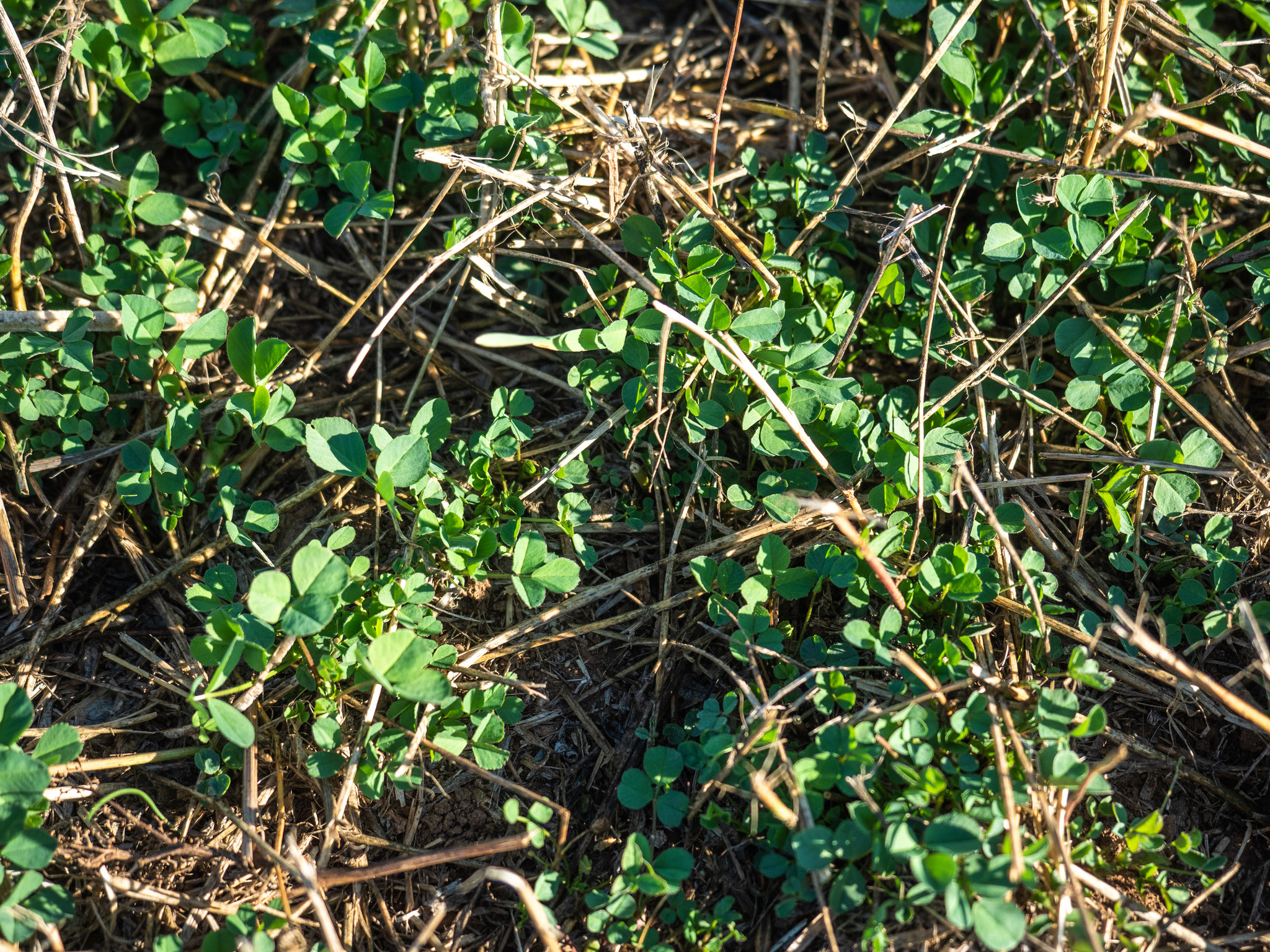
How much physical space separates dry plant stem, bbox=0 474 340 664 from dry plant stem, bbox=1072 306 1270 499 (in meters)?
1.88

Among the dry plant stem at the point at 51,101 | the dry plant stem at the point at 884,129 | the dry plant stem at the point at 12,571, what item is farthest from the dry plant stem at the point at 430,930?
the dry plant stem at the point at 51,101

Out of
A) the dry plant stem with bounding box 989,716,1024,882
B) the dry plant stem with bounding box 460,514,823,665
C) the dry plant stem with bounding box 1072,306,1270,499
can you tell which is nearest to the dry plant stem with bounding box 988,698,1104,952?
the dry plant stem with bounding box 989,716,1024,882

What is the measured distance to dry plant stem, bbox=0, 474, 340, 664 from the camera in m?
1.99

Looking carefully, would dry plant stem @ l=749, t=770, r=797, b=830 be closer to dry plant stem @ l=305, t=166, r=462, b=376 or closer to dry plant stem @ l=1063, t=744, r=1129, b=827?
dry plant stem @ l=1063, t=744, r=1129, b=827

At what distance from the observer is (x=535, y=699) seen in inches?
76.7

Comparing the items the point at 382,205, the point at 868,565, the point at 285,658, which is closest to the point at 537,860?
the point at 285,658

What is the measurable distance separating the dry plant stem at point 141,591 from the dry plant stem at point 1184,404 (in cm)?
188

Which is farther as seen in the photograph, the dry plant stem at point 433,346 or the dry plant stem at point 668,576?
the dry plant stem at point 433,346

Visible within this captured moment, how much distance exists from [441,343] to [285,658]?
0.91 metres

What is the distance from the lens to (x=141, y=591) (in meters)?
2.03

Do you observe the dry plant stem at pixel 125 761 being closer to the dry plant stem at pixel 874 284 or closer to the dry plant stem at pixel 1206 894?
the dry plant stem at pixel 874 284

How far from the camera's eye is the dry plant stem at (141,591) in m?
1.99

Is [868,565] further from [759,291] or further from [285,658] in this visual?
[285,658]

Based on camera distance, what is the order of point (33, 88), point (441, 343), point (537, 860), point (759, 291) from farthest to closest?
point (441, 343) < point (759, 291) < point (33, 88) < point (537, 860)
